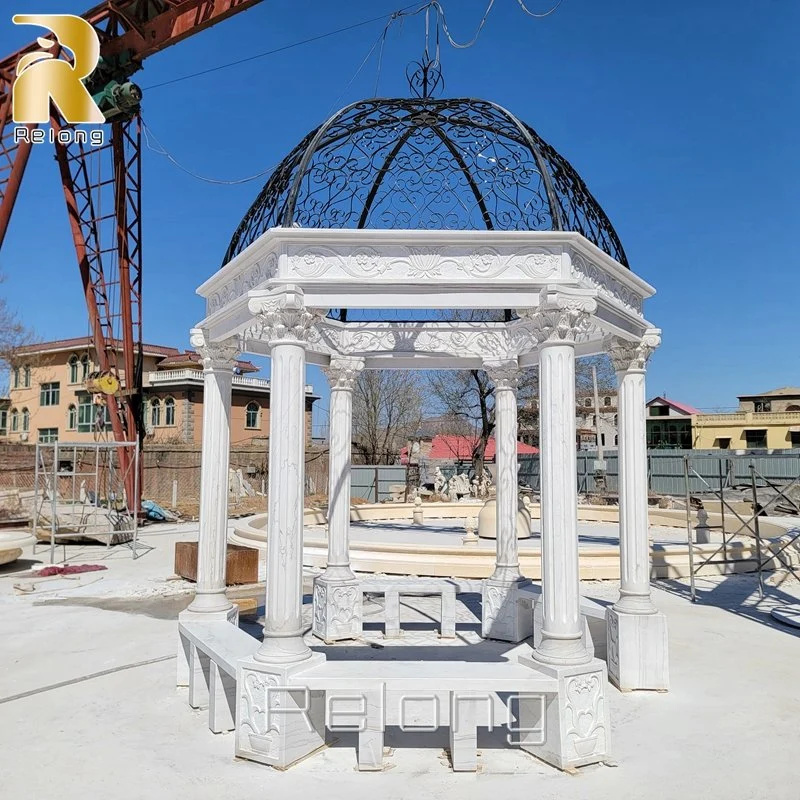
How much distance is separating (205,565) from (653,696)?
14.5 feet

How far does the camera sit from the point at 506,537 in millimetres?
8320

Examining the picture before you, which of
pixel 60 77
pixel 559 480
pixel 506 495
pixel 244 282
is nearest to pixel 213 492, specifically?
pixel 244 282

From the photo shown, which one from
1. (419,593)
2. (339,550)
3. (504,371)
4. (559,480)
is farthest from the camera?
(504,371)

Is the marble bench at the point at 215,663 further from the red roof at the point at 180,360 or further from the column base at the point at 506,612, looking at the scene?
the red roof at the point at 180,360

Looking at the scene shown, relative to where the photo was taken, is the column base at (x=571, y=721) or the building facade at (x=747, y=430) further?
the building facade at (x=747, y=430)

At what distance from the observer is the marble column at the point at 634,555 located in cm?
624

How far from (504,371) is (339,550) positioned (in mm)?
3165

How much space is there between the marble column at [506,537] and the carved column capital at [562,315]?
3036mm

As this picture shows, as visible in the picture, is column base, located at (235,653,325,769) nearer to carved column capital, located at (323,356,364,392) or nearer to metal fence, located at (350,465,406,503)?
carved column capital, located at (323,356,364,392)

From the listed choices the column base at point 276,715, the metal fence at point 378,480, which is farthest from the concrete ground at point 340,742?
the metal fence at point 378,480

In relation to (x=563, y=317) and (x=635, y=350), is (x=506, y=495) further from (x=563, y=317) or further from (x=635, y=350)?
(x=563, y=317)

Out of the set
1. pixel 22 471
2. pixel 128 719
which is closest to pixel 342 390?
pixel 128 719

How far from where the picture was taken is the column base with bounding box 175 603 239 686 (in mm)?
6297

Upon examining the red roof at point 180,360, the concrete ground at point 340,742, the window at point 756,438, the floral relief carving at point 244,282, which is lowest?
the concrete ground at point 340,742
